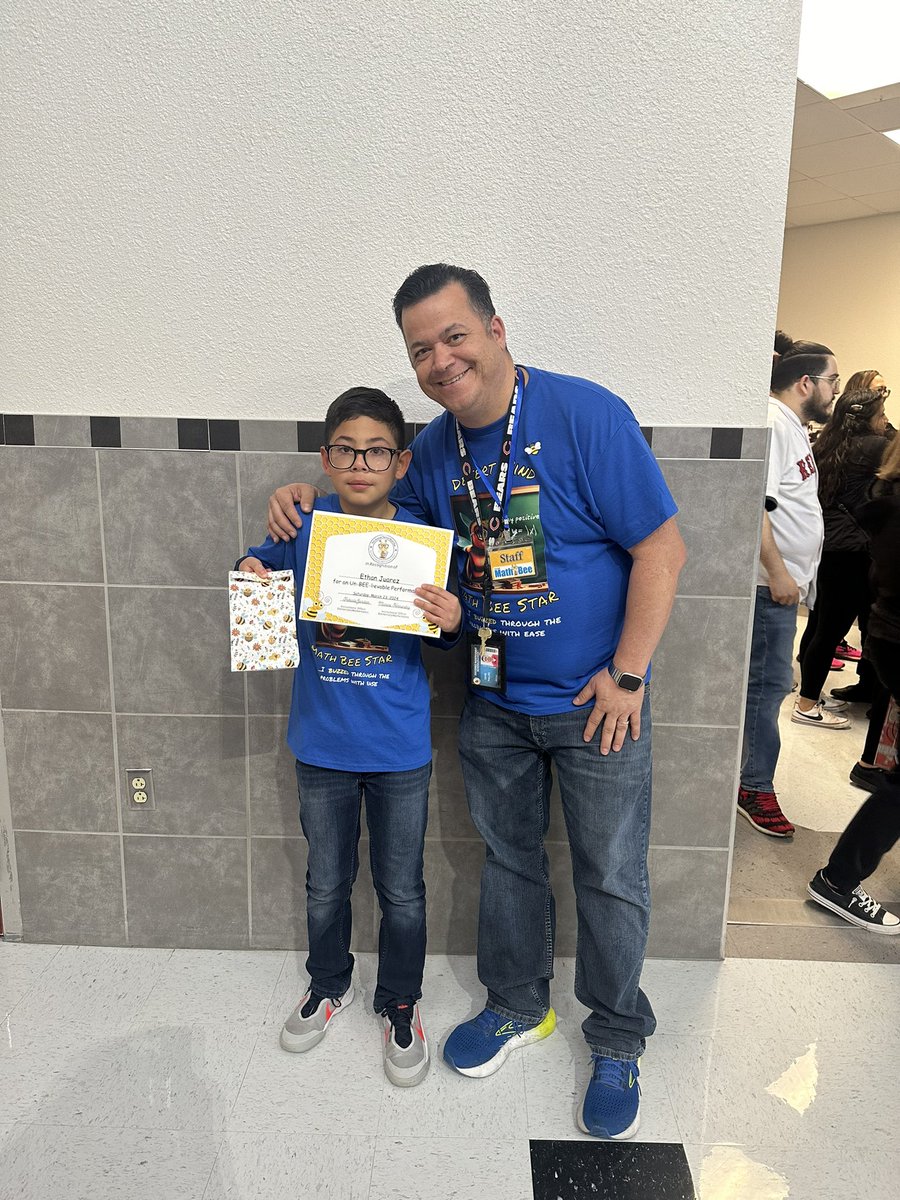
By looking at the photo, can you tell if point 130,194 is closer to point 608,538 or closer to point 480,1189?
point 608,538

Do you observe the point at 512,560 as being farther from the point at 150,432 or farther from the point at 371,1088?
the point at 371,1088

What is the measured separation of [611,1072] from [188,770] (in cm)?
→ 116

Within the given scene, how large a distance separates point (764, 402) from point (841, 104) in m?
4.10

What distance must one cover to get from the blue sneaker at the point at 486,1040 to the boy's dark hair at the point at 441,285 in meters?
1.44

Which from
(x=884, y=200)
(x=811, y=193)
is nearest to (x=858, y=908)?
(x=811, y=193)

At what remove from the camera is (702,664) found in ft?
6.23

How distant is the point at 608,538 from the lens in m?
1.48

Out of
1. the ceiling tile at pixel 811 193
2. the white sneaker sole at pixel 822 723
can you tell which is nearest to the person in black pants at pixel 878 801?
the white sneaker sole at pixel 822 723

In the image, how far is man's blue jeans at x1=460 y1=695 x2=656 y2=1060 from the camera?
1.55m

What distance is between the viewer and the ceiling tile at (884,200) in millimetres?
6316

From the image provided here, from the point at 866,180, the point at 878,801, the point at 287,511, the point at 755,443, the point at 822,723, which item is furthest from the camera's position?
the point at 866,180

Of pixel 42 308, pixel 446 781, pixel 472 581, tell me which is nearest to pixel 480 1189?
pixel 446 781

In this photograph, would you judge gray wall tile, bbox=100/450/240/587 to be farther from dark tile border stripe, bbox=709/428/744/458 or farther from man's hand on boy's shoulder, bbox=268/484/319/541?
dark tile border stripe, bbox=709/428/744/458

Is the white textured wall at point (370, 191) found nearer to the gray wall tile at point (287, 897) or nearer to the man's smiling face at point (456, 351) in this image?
the man's smiling face at point (456, 351)
